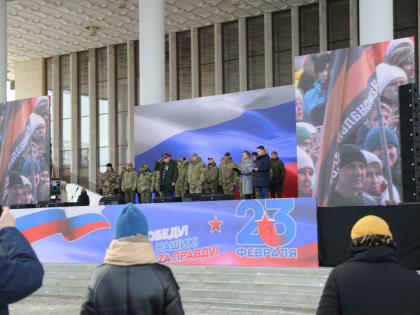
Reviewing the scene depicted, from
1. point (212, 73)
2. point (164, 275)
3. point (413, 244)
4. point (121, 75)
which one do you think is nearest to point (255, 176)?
point (413, 244)

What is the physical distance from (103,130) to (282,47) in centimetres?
1123

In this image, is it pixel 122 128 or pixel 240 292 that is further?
pixel 122 128

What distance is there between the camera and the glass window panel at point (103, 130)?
3506 cm

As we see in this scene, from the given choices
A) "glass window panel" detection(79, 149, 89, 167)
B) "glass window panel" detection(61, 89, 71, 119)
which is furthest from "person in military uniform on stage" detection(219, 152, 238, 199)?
"glass window panel" detection(61, 89, 71, 119)

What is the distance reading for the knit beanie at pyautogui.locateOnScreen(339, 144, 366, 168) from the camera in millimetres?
13090

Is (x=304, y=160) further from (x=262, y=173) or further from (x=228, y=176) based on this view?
(x=228, y=176)

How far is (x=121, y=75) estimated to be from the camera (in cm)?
3481

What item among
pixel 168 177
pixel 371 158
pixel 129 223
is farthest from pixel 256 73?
pixel 129 223

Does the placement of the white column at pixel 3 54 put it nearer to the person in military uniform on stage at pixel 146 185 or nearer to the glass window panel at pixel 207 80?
the person in military uniform on stage at pixel 146 185

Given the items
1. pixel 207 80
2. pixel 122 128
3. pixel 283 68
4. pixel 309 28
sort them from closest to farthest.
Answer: pixel 309 28
pixel 283 68
pixel 207 80
pixel 122 128

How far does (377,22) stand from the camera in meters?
17.3

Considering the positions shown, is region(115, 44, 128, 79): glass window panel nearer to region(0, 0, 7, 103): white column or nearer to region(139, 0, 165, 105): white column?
region(0, 0, 7, 103): white column

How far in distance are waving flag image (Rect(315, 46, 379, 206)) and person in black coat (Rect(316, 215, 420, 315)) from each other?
1054 cm

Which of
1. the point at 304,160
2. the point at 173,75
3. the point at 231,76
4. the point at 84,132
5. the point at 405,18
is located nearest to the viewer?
the point at 304,160
